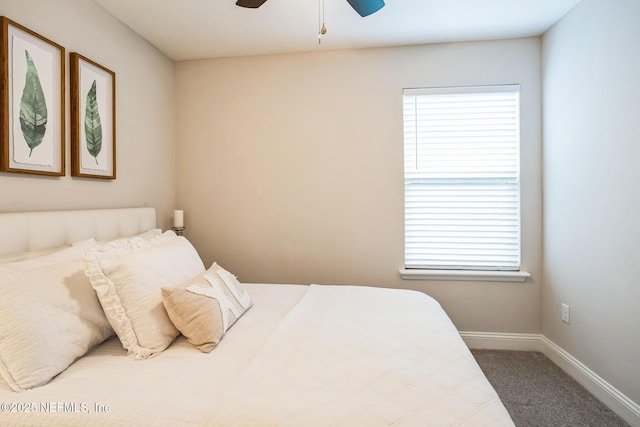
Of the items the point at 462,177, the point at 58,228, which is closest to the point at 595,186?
the point at 462,177

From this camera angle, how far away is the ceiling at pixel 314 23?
2131 millimetres

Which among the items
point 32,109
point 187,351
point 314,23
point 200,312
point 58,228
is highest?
point 314,23

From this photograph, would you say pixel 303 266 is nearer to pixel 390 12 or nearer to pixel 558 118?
pixel 390 12

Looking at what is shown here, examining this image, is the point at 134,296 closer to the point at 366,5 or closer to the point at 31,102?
the point at 31,102

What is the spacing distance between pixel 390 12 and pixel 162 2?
5.03 ft

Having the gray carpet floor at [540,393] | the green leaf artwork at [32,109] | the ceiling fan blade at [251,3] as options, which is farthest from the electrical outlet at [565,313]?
the green leaf artwork at [32,109]

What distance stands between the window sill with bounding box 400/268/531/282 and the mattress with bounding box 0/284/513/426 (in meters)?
1.12

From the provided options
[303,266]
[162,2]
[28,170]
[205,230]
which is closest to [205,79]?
[162,2]

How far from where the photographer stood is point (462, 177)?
268 cm

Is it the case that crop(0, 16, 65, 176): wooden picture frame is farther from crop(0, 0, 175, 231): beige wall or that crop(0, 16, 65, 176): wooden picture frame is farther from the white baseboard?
the white baseboard

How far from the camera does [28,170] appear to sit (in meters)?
1.64

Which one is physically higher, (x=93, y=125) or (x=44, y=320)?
(x=93, y=125)

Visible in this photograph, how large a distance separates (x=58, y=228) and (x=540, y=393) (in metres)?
3.01

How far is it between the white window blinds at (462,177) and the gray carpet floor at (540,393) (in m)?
0.72
